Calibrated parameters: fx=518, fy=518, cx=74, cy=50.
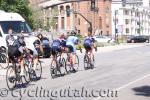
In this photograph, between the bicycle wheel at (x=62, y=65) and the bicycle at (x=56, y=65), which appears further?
the bicycle wheel at (x=62, y=65)

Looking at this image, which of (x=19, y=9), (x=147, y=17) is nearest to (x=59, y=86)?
(x=19, y=9)

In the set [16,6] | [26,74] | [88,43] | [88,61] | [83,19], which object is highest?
[16,6]

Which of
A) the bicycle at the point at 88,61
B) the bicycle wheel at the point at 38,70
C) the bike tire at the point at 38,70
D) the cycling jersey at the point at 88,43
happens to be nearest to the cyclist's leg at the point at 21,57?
the bicycle wheel at the point at 38,70

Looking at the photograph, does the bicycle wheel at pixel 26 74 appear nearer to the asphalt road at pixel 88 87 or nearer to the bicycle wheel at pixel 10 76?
the asphalt road at pixel 88 87

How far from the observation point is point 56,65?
20.5m

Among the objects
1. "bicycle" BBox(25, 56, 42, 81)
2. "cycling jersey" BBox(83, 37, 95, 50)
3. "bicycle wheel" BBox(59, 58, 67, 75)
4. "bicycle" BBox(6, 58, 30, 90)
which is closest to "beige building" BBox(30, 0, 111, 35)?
"cycling jersey" BBox(83, 37, 95, 50)

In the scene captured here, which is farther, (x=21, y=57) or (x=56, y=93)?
(x=21, y=57)

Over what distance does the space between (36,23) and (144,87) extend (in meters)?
59.7

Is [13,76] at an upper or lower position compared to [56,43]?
lower

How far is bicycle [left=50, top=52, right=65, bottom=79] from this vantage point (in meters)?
20.4

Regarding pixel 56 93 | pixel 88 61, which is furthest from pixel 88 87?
pixel 88 61

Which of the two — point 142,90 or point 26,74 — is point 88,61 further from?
point 142,90

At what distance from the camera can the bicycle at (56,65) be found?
803 inches

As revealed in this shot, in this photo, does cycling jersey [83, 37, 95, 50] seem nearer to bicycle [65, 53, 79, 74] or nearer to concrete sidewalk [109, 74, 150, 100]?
bicycle [65, 53, 79, 74]
